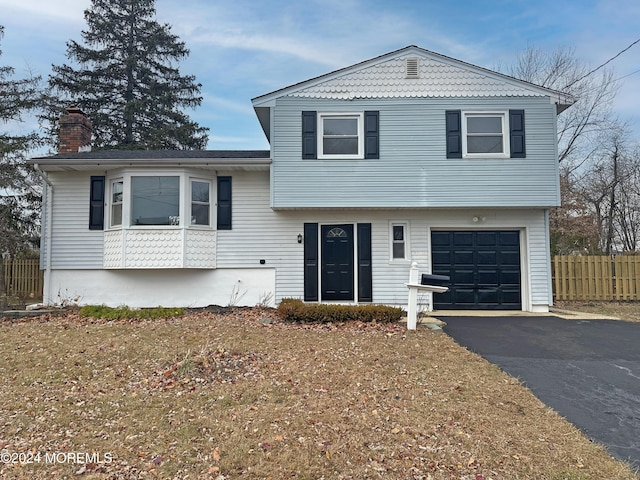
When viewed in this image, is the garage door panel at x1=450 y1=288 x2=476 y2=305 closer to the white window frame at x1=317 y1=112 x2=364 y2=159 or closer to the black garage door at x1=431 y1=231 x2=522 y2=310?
the black garage door at x1=431 y1=231 x2=522 y2=310

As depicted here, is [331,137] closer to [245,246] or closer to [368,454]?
[245,246]

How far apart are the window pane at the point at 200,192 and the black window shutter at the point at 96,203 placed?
→ 7.82 feet

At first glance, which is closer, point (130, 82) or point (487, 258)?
point (487, 258)

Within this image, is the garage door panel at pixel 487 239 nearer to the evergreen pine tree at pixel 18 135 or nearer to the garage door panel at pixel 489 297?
the garage door panel at pixel 489 297

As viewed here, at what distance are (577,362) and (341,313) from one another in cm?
408

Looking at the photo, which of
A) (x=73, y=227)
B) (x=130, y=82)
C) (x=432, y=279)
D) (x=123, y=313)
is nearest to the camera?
(x=432, y=279)

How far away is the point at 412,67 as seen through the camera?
34.3ft

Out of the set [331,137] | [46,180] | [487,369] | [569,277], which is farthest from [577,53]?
[46,180]

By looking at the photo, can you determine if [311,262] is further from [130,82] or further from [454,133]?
[130,82]

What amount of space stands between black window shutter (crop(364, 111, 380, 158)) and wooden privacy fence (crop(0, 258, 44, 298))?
10551 mm

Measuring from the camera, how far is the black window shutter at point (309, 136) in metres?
10.2

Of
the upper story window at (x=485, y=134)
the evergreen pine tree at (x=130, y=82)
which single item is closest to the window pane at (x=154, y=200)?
the upper story window at (x=485, y=134)

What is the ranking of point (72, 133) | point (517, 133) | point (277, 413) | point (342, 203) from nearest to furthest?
point (277, 413) < point (342, 203) < point (517, 133) < point (72, 133)

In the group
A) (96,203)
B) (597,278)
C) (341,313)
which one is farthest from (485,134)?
(96,203)
